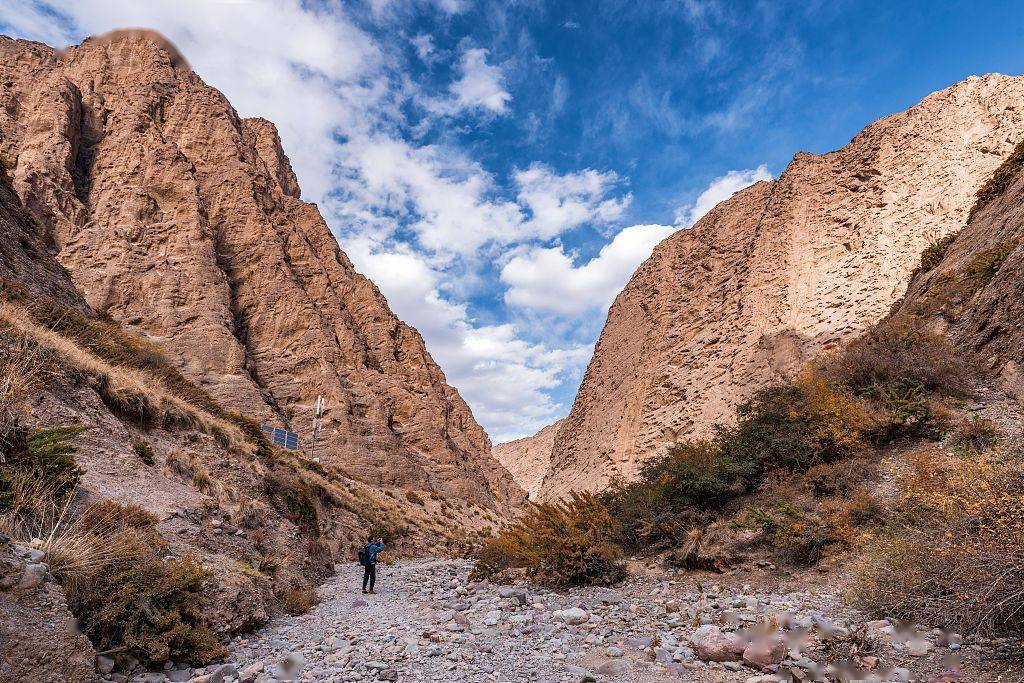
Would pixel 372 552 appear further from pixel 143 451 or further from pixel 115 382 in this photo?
pixel 115 382

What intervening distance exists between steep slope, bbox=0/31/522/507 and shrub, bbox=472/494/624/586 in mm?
23933

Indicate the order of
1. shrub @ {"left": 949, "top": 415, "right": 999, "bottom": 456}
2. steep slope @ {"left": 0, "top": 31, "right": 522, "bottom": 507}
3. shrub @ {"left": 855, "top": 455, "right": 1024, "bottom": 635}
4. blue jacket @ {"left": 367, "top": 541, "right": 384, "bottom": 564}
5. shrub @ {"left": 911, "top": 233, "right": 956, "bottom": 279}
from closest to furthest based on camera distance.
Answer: shrub @ {"left": 855, "top": 455, "right": 1024, "bottom": 635} < shrub @ {"left": 949, "top": 415, "right": 999, "bottom": 456} < blue jacket @ {"left": 367, "top": 541, "right": 384, "bottom": 564} < shrub @ {"left": 911, "top": 233, "right": 956, "bottom": 279} < steep slope @ {"left": 0, "top": 31, "right": 522, "bottom": 507}

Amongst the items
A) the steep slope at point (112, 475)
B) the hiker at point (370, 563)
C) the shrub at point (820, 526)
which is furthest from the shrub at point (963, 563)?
the hiker at point (370, 563)

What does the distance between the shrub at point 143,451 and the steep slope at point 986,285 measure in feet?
48.7

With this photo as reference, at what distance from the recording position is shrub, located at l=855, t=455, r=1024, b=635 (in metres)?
3.89

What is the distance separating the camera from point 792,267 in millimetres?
22625

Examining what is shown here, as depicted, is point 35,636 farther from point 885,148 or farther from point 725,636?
point 885,148

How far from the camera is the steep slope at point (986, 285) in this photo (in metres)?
9.18

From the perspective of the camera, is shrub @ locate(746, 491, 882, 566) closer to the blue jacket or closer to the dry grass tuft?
the blue jacket

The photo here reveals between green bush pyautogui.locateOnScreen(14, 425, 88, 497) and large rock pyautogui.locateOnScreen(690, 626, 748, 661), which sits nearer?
Answer: large rock pyautogui.locateOnScreen(690, 626, 748, 661)

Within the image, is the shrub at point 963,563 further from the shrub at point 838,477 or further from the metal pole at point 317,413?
the metal pole at point 317,413

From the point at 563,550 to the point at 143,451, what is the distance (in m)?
7.80

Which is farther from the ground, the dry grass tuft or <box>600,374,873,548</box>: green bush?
the dry grass tuft

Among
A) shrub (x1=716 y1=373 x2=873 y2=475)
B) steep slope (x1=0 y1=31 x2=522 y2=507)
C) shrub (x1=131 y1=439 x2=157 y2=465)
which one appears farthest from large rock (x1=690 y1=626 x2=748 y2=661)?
steep slope (x1=0 y1=31 x2=522 y2=507)
